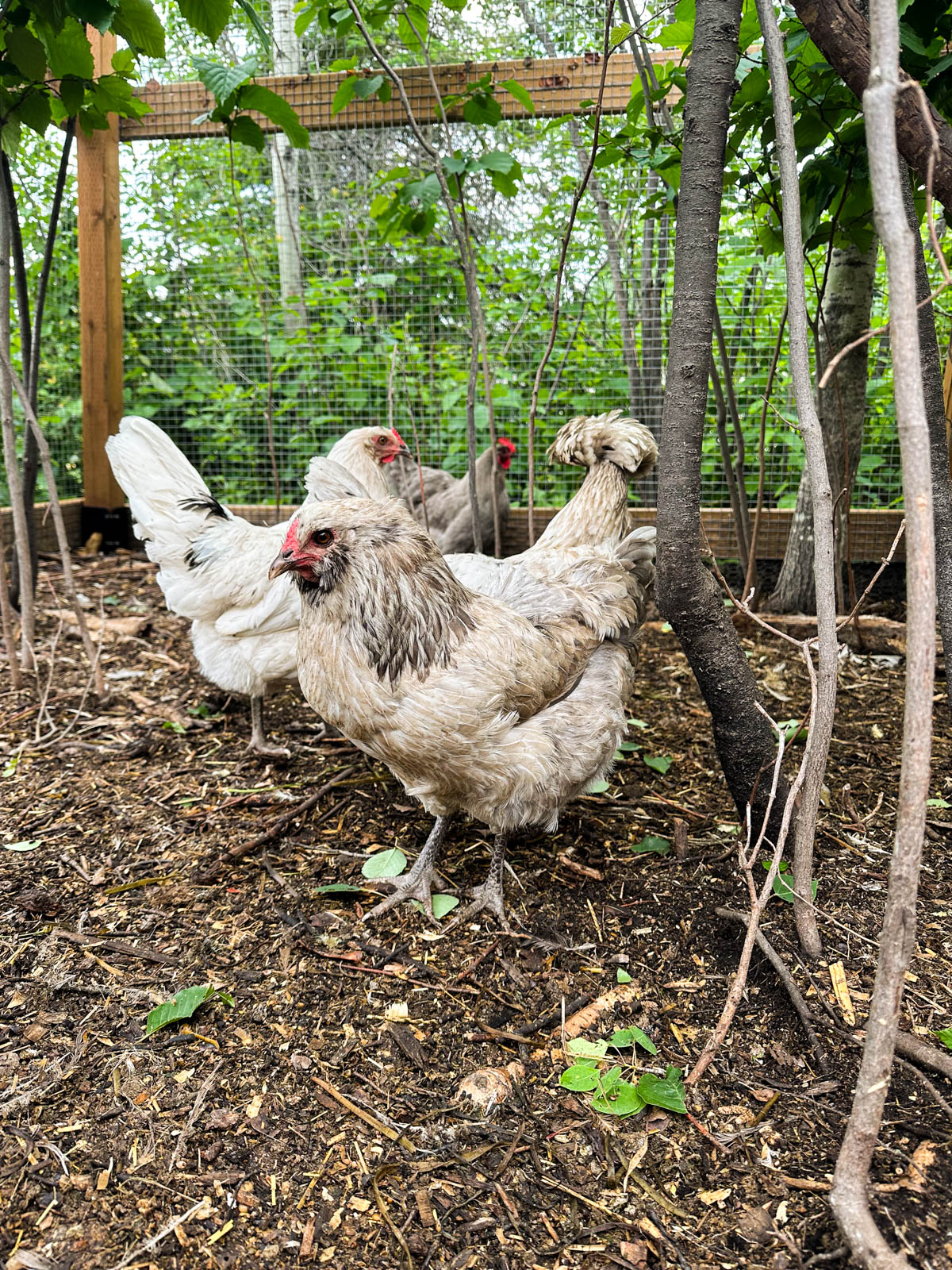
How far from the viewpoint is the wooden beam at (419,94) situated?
4.55 meters

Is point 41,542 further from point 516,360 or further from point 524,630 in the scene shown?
point 524,630

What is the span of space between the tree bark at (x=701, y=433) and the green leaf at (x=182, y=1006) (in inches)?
59.2

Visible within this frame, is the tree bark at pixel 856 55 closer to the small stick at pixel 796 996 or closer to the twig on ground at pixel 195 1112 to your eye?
the small stick at pixel 796 996

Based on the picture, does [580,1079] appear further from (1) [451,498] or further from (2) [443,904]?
(1) [451,498]

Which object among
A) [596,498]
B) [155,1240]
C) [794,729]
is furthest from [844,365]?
[155,1240]

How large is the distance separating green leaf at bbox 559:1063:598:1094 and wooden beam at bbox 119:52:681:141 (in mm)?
4531

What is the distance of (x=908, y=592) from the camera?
98 cm

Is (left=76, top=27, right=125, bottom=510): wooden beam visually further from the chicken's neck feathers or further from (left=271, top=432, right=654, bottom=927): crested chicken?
(left=271, top=432, right=654, bottom=927): crested chicken

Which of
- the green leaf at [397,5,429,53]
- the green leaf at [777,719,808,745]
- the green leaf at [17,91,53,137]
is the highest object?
the green leaf at [397,5,429,53]

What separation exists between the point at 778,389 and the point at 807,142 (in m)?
3.43

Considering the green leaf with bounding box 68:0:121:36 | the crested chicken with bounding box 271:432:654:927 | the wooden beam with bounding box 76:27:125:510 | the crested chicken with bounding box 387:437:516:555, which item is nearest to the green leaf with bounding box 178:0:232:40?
the green leaf with bounding box 68:0:121:36

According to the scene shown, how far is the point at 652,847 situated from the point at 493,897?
0.57m

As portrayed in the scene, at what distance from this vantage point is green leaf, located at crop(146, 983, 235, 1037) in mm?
1867

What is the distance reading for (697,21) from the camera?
190 centimetres
